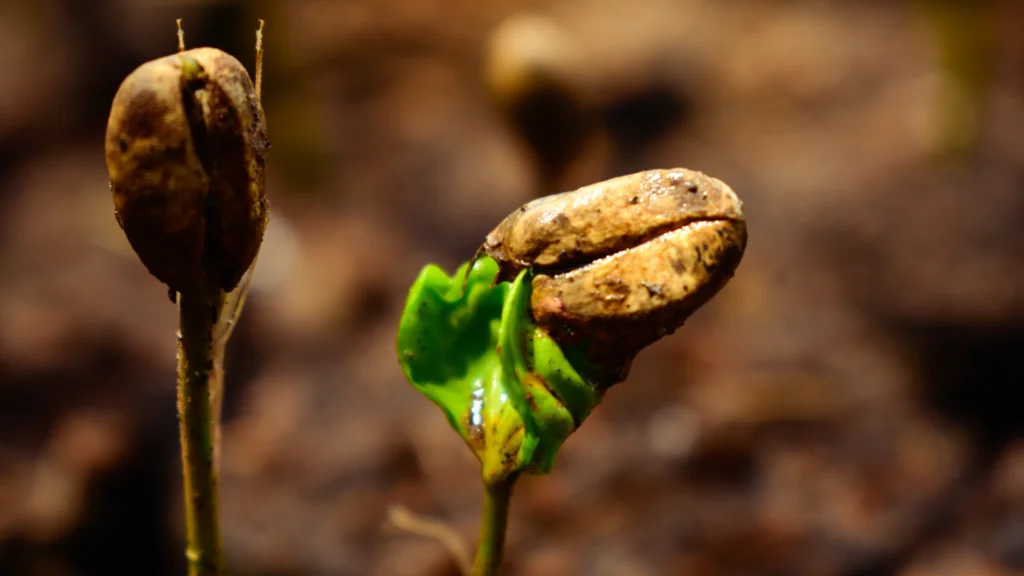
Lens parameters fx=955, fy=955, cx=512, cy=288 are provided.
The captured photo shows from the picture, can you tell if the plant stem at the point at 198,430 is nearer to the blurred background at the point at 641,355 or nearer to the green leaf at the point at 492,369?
the green leaf at the point at 492,369

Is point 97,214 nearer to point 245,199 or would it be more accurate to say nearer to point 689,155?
point 689,155

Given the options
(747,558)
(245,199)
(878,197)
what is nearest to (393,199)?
(878,197)

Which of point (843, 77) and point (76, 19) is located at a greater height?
point (76, 19)

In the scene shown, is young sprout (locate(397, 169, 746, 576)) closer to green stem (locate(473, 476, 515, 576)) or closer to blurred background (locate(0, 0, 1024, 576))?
green stem (locate(473, 476, 515, 576))

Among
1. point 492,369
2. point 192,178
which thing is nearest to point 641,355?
point 492,369

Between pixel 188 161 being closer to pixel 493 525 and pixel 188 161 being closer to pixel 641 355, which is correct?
pixel 493 525

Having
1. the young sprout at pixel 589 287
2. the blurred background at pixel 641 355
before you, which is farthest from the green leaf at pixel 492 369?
the blurred background at pixel 641 355
